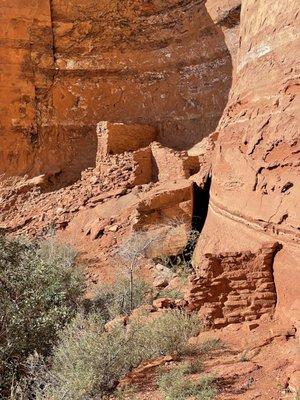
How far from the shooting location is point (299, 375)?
10.2 ft

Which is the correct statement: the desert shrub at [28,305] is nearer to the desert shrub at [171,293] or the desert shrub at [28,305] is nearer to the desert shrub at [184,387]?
the desert shrub at [171,293]

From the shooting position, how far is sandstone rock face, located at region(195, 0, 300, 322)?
4221 mm

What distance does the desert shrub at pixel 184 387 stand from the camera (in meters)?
3.15

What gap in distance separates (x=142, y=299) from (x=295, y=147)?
10.3 ft

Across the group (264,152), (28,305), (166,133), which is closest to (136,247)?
(28,305)

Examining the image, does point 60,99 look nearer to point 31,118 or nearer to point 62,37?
point 31,118

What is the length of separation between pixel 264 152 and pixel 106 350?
8.67 feet

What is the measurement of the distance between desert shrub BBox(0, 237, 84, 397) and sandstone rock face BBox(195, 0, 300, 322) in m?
1.87

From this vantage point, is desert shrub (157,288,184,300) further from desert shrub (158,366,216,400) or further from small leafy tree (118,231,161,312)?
desert shrub (158,366,216,400)

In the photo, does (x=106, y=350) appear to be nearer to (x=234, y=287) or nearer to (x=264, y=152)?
(x=234, y=287)

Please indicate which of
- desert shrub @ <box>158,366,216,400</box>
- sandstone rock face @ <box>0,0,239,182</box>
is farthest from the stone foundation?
sandstone rock face @ <box>0,0,239,182</box>

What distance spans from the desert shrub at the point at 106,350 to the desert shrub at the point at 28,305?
423mm

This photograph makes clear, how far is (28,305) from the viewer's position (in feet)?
16.4

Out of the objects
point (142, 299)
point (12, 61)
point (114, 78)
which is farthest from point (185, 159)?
point (12, 61)
